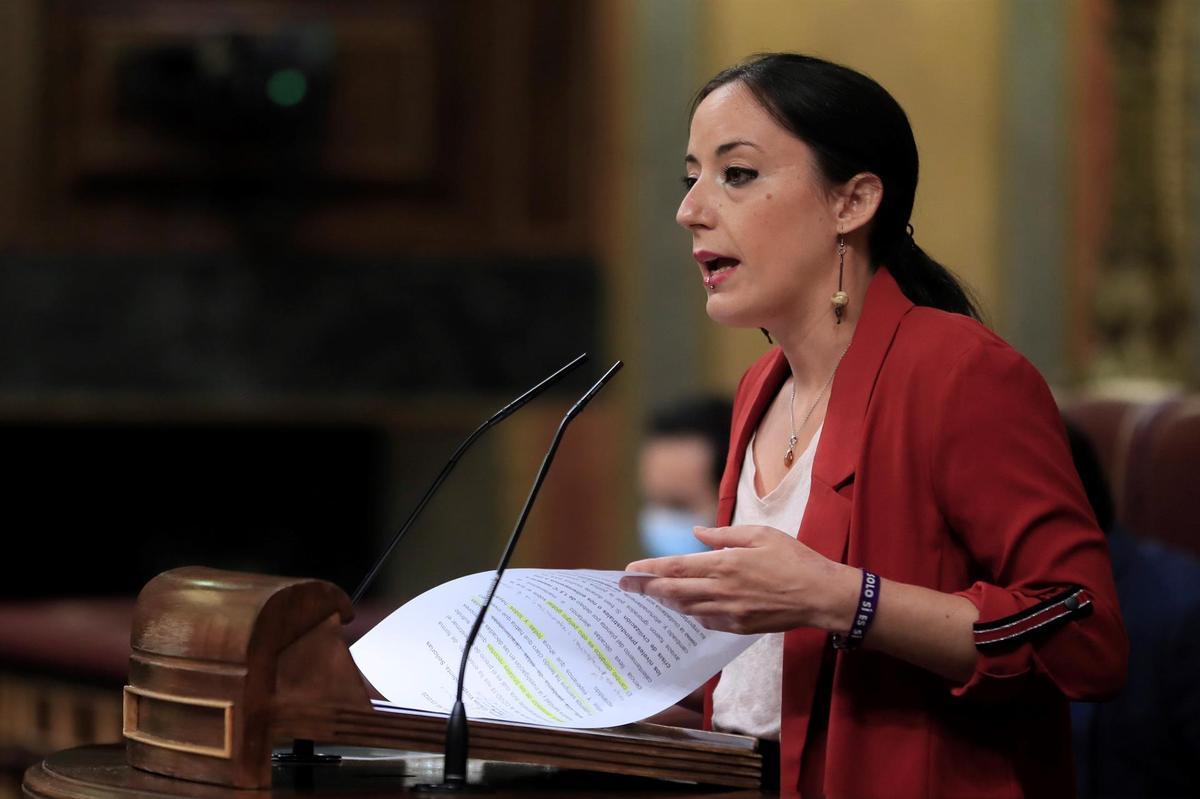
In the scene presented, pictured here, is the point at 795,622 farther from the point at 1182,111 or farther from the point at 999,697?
the point at 1182,111

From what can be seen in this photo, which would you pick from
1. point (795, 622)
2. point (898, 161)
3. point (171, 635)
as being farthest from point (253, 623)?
point (898, 161)

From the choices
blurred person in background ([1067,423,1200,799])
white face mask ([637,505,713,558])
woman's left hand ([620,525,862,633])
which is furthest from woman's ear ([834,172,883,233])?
white face mask ([637,505,713,558])

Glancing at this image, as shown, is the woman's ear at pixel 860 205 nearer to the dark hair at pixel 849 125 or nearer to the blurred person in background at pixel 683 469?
the dark hair at pixel 849 125

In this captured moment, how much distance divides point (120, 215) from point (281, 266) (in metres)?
0.47

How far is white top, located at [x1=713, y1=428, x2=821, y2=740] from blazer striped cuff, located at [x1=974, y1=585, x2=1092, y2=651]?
219mm

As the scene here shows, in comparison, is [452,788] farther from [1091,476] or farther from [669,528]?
[669,528]

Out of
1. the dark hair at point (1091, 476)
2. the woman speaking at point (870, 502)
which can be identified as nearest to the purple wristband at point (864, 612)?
the woman speaking at point (870, 502)

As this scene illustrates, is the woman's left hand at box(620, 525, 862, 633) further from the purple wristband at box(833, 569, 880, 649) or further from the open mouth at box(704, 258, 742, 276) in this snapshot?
the open mouth at box(704, 258, 742, 276)

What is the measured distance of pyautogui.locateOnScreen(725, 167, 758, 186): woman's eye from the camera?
1499 mm

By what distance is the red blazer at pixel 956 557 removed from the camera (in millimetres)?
1321

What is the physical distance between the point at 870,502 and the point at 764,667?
204mm

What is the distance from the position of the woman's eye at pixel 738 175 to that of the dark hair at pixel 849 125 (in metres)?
0.05

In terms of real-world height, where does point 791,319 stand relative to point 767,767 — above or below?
above

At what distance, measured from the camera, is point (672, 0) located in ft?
15.1
